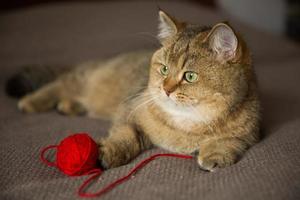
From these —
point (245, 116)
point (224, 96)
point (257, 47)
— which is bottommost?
point (257, 47)

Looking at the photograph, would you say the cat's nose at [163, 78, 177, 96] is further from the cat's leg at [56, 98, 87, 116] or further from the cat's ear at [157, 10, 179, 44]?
the cat's leg at [56, 98, 87, 116]

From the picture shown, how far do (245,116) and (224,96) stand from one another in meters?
0.17

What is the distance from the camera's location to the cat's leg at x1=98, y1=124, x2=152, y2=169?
4.41 ft

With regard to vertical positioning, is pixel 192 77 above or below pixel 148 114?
above

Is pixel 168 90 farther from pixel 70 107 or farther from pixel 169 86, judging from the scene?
Answer: pixel 70 107

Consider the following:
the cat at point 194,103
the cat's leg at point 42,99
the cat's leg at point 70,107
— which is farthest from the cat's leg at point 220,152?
the cat's leg at point 42,99

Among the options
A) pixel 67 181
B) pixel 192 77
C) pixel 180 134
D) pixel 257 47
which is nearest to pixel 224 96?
pixel 192 77

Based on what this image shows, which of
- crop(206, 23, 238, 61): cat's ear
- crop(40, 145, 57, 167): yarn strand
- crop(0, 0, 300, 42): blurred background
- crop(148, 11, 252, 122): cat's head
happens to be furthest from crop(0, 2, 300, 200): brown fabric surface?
crop(0, 0, 300, 42): blurred background

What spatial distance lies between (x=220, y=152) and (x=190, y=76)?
0.26 metres

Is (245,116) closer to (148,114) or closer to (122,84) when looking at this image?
(148,114)

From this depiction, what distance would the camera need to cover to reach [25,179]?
1250mm

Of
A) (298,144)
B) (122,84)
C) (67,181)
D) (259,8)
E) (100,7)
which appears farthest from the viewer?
(259,8)

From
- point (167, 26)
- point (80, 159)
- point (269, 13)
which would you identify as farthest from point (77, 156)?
point (269, 13)

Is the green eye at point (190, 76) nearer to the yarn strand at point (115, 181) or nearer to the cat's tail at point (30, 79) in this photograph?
the yarn strand at point (115, 181)
